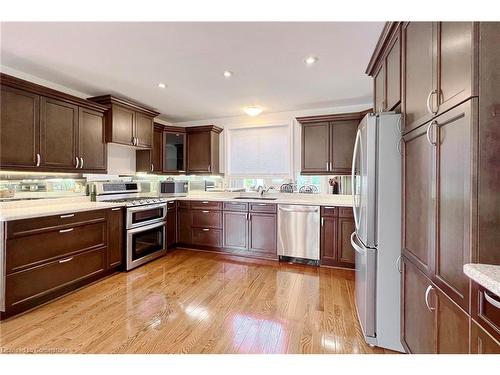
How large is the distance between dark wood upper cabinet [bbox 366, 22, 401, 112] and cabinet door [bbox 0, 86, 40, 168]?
334 centimetres

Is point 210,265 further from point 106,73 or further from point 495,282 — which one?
point 495,282

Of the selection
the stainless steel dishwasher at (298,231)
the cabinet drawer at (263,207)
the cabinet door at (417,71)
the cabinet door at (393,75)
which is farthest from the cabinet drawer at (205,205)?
the cabinet door at (417,71)

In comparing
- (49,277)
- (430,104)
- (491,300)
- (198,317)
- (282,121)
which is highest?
(282,121)

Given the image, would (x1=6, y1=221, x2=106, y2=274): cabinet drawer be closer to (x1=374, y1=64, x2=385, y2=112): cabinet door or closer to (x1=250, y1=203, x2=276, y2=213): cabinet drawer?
(x1=250, y1=203, x2=276, y2=213): cabinet drawer

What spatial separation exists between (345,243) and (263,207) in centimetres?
126

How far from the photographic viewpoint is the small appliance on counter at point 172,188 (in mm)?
4355

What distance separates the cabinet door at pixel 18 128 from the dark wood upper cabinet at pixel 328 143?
3.31 meters

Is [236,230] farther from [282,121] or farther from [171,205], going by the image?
[282,121]

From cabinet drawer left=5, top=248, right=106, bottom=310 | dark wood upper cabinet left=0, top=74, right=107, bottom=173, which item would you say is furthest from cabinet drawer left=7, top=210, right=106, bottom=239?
dark wood upper cabinet left=0, top=74, right=107, bottom=173

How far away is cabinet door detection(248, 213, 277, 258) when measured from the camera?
3.72 m

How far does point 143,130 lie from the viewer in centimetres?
393

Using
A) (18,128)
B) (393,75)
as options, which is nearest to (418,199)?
(393,75)
